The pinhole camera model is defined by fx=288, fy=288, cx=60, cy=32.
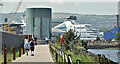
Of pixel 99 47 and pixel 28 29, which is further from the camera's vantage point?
pixel 99 47

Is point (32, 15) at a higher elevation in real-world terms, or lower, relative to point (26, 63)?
higher

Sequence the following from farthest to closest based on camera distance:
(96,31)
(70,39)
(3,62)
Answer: (96,31) → (70,39) → (3,62)

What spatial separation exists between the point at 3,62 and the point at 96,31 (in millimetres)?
151400

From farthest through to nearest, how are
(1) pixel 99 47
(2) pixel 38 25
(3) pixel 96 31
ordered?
1. (3) pixel 96 31
2. (1) pixel 99 47
3. (2) pixel 38 25

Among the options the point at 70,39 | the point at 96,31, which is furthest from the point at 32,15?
the point at 96,31

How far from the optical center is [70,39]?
47.9 metres

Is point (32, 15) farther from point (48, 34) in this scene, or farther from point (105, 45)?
point (105, 45)

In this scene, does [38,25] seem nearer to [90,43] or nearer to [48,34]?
[48,34]

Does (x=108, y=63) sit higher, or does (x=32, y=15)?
(x=32, y=15)

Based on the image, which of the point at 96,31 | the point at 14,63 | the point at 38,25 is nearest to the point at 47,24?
the point at 38,25

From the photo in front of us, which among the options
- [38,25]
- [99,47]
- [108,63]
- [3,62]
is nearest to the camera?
[3,62]

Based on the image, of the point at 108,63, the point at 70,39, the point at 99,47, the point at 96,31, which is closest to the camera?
the point at 108,63

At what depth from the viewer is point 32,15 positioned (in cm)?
6256

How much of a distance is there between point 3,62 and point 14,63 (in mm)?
839
